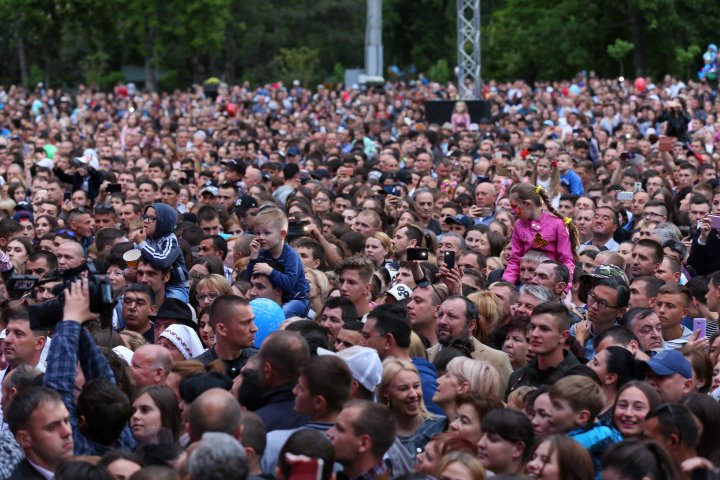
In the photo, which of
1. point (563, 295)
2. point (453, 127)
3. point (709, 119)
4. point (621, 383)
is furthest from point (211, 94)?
point (621, 383)

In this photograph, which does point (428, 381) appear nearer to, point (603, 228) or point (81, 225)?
point (603, 228)

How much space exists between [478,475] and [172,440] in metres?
1.60

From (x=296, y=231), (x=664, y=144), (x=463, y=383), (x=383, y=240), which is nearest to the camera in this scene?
(x=463, y=383)

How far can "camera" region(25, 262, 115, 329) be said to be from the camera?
5.87 m

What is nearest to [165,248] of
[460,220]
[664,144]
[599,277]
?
[599,277]

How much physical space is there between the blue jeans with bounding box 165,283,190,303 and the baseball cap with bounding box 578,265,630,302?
2.90m

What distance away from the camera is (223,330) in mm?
7062

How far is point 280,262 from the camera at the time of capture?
8734mm

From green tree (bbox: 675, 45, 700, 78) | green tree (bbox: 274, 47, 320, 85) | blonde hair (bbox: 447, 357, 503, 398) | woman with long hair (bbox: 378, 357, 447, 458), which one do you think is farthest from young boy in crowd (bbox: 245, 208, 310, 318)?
green tree (bbox: 274, 47, 320, 85)

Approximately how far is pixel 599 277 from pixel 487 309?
0.85m

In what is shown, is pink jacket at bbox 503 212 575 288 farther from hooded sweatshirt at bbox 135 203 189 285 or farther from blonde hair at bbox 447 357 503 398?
blonde hair at bbox 447 357 503 398

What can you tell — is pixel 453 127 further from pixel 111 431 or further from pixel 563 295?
pixel 111 431

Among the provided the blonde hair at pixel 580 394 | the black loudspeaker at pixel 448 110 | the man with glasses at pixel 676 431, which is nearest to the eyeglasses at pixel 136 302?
the blonde hair at pixel 580 394

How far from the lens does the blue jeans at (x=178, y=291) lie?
9102 mm
